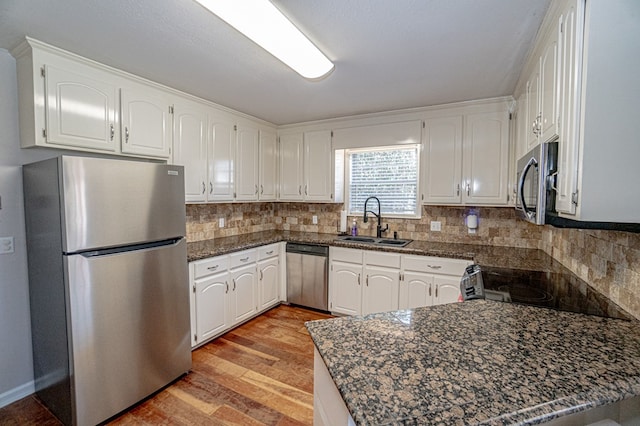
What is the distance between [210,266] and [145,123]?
132 centimetres

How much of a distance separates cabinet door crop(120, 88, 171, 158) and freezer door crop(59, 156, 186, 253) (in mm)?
478

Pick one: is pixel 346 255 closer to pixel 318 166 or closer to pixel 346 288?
pixel 346 288

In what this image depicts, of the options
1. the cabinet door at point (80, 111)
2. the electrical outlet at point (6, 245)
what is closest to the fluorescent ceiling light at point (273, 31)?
the cabinet door at point (80, 111)

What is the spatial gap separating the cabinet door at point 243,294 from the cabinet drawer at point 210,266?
0.15m

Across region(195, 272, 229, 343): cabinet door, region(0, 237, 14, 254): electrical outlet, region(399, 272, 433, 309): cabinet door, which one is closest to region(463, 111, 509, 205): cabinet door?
region(399, 272, 433, 309): cabinet door

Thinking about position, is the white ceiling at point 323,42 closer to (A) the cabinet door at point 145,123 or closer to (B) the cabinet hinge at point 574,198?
(A) the cabinet door at point 145,123

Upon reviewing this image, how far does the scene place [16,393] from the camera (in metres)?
2.00

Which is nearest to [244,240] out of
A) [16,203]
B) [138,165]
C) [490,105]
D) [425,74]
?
[138,165]

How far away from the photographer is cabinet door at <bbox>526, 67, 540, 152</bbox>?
1.71m

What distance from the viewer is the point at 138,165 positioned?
74.6 inches

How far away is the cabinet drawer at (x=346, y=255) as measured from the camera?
10.3 feet

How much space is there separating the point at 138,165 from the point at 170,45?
0.78 metres

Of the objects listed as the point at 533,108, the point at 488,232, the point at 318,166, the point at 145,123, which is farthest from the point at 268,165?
the point at 533,108

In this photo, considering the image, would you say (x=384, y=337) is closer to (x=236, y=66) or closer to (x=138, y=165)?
(x=138, y=165)
